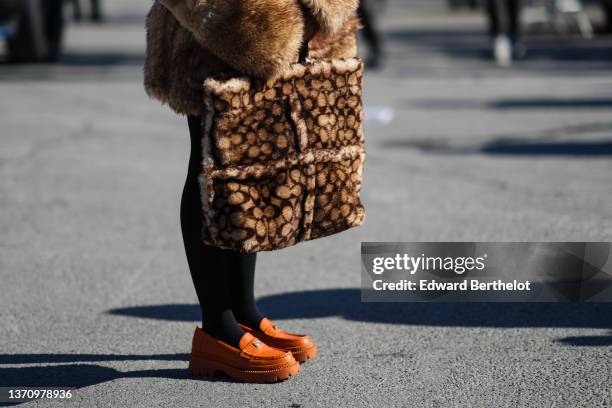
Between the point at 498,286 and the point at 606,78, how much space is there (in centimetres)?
776

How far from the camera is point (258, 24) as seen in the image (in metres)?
2.99

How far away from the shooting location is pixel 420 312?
13.5ft

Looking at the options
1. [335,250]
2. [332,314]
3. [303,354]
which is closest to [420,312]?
[332,314]

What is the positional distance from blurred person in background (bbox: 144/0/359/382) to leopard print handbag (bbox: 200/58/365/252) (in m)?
0.08

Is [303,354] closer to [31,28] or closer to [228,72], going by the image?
[228,72]

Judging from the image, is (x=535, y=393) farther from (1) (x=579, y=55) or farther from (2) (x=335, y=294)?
(1) (x=579, y=55)

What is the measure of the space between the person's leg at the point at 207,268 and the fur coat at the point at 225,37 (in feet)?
0.48

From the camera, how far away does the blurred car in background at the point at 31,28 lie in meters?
12.9

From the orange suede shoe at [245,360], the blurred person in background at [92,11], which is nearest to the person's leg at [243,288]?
the orange suede shoe at [245,360]

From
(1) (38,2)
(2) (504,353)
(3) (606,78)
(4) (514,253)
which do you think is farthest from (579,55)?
(2) (504,353)

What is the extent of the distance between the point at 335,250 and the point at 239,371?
1.87 meters

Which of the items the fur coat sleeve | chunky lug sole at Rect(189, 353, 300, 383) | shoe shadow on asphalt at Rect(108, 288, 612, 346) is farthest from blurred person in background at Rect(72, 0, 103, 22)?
the fur coat sleeve

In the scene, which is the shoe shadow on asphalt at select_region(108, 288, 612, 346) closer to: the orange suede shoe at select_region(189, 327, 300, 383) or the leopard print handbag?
the orange suede shoe at select_region(189, 327, 300, 383)

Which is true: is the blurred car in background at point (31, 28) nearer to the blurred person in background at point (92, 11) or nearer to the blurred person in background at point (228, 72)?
the blurred person in background at point (92, 11)
